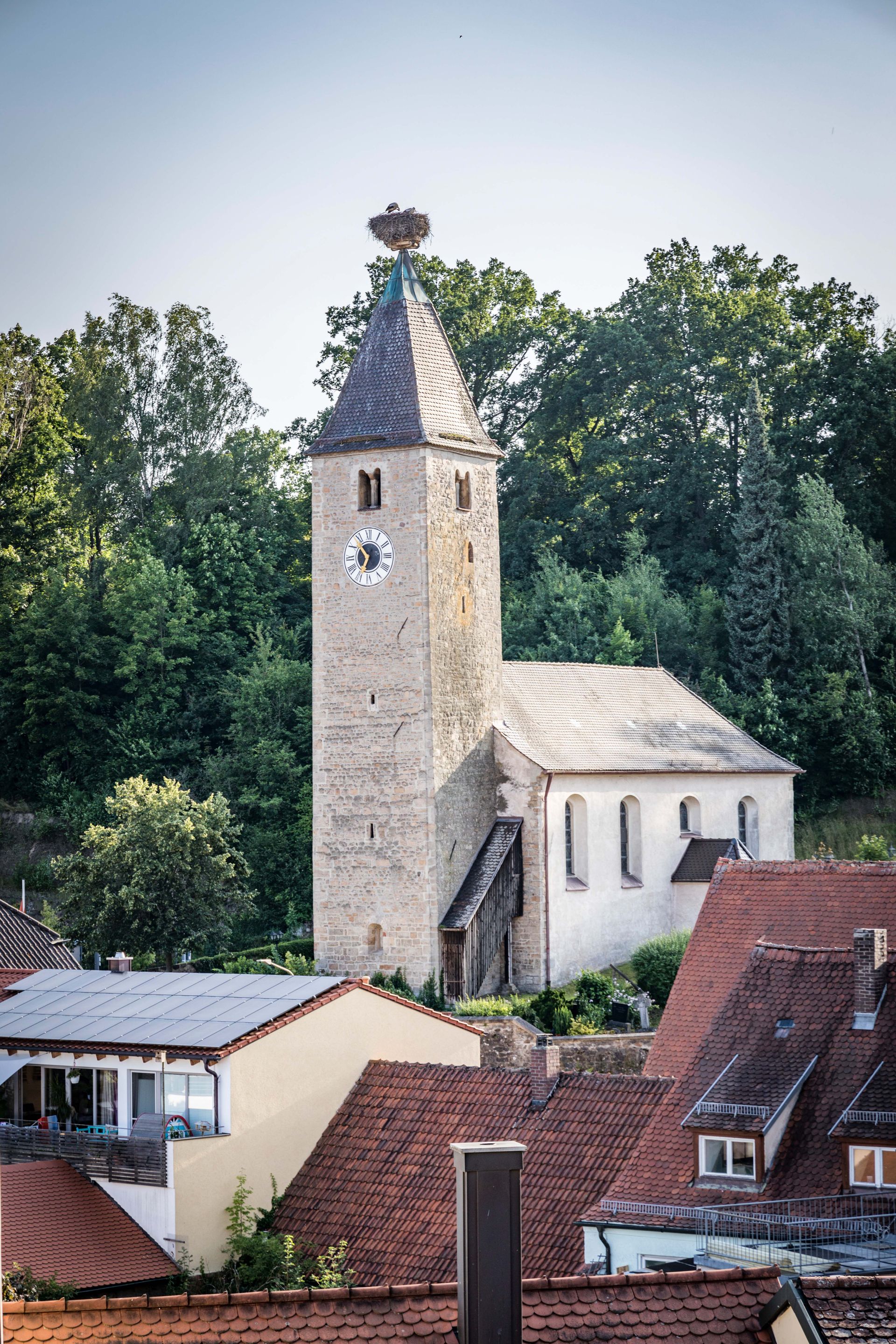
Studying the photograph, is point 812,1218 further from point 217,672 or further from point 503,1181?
point 217,672

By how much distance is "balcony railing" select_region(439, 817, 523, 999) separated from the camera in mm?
42531

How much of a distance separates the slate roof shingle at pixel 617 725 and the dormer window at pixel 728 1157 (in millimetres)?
20104

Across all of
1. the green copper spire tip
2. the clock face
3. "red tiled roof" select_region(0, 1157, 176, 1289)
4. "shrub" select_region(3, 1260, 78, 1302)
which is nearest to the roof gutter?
the clock face

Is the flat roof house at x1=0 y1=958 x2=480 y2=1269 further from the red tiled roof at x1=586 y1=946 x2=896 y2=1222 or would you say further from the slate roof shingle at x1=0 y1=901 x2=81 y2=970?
the slate roof shingle at x1=0 y1=901 x2=81 y2=970

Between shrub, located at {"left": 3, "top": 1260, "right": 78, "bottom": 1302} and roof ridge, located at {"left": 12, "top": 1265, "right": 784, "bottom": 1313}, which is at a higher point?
roof ridge, located at {"left": 12, "top": 1265, "right": 784, "bottom": 1313}

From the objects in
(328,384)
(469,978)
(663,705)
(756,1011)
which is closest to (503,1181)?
(756,1011)

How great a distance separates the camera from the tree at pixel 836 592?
61.9 metres

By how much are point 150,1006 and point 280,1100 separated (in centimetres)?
330

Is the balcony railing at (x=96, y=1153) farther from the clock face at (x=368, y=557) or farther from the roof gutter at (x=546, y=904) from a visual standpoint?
the clock face at (x=368, y=557)

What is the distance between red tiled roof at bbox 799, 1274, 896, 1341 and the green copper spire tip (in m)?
35.0

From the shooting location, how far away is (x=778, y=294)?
232 feet

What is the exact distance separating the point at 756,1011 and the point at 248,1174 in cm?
700

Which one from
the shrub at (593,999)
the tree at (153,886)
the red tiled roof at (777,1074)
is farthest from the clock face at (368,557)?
the red tiled roof at (777,1074)

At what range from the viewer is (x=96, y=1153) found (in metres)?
27.3
